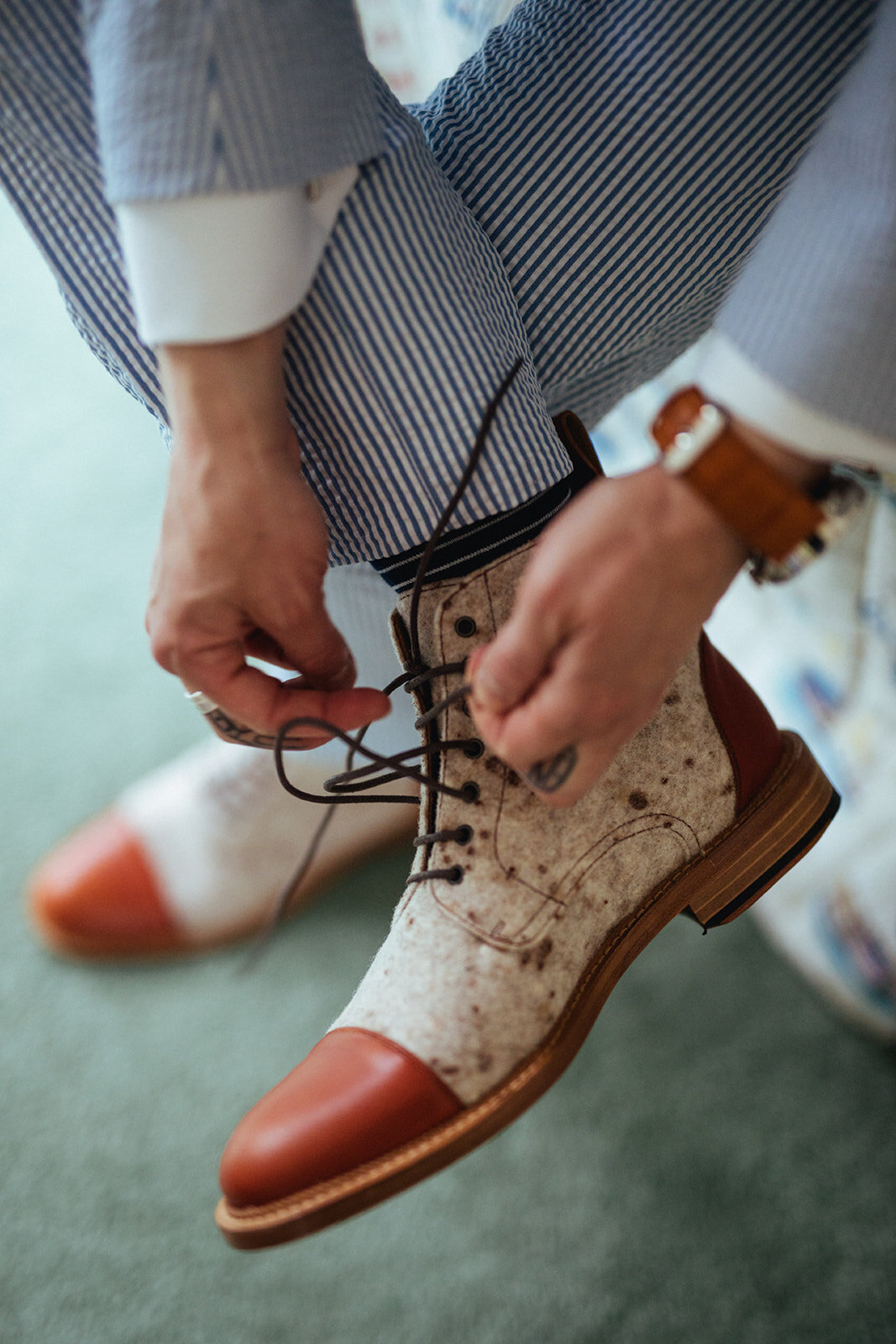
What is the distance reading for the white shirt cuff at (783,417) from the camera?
413mm

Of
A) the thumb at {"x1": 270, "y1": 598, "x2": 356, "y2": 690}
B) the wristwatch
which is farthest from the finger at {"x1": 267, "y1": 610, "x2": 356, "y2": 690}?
the wristwatch

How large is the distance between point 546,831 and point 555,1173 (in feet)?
1.72

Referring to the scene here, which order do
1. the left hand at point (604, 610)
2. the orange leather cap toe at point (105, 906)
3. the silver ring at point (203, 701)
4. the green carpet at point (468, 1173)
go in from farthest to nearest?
the orange leather cap toe at point (105, 906) < the green carpet at point (468, 1173) < the silver ring at point (203, 701) < the left hand at point (604, 610)

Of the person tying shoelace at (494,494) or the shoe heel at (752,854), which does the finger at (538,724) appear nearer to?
the person tying shoelace at (494,494)

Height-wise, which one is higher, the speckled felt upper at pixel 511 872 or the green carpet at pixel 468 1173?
the speckled felt upper at pixel 511 872

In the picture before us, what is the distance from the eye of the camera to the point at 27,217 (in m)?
0.47

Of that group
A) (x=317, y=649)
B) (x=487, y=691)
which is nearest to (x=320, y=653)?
(x=317, y=649)

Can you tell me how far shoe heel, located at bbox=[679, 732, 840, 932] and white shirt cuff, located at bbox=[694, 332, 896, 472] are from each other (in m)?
0.24

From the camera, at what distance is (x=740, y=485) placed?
1.35ft

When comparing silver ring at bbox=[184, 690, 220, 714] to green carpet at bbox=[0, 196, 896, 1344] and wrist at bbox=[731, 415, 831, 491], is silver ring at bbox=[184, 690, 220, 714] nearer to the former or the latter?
wrist at bbox=[731, 415, 831, 491]

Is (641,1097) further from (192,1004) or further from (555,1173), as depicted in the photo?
(192,1004)

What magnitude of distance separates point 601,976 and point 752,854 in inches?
5.0

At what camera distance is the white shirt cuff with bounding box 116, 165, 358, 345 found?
416mm

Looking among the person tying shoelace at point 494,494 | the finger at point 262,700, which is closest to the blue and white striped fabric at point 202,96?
the person tying shoelace at point 494,494
